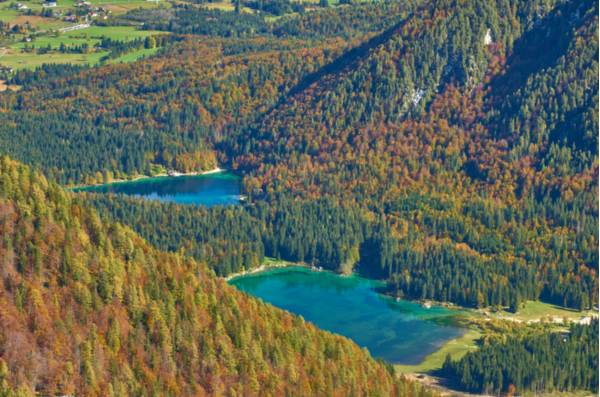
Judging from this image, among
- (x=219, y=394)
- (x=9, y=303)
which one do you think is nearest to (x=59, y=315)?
(x=9, y=303)

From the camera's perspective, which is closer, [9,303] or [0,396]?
[0,396]

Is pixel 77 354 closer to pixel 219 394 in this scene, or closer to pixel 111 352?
pixel 111 352

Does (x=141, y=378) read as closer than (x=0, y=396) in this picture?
No

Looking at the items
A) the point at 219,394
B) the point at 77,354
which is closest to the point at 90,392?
the point at 77,354

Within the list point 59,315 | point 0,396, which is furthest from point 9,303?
point 0,396

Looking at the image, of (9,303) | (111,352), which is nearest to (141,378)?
(111,352)

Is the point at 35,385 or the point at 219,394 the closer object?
the point at 35,385

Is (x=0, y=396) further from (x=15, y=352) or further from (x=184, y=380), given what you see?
(x=184, y=380)

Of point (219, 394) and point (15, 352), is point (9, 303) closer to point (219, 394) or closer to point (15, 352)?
point (15, 352)
